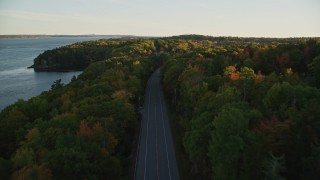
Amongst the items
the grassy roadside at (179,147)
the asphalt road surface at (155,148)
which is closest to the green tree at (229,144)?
the grassy roadside at (179,147)

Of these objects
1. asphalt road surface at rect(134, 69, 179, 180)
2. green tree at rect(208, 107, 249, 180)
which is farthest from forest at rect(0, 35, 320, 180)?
asphalt road surface at rect(134, 69, 179, 180)

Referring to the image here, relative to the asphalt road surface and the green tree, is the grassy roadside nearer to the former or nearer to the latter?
the asphalt road surface

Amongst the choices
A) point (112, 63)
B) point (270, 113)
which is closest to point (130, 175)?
point (270, 113)

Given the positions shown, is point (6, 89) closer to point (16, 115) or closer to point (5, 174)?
point (16, 115)

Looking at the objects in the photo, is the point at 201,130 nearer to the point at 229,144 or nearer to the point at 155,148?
the point at 229,144

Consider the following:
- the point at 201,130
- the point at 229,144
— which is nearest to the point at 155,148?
the point at 201,130

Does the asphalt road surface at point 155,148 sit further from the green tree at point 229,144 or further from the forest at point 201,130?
the green tree at point 229,144
